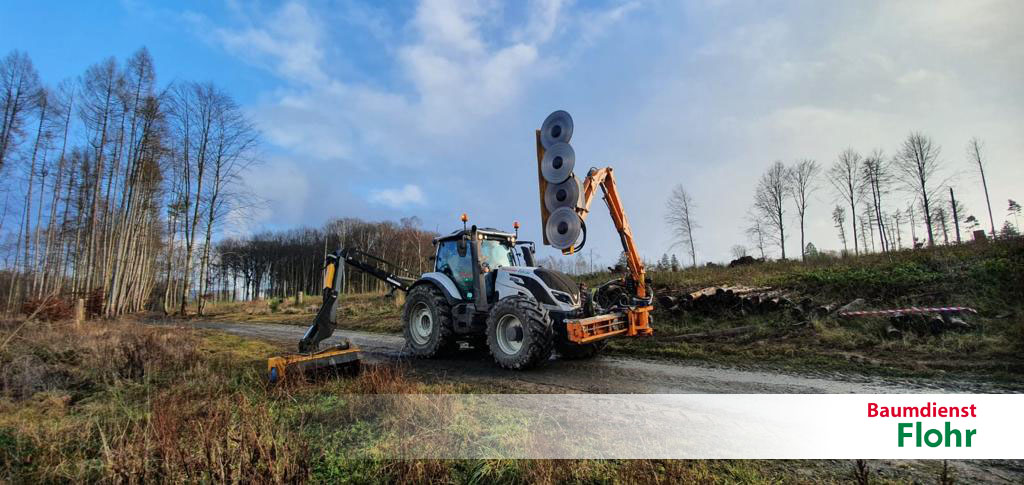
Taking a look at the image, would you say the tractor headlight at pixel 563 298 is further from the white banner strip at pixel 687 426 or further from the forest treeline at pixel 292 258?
the forest treeline at pixel 292 258

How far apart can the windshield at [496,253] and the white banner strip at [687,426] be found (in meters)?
3.29

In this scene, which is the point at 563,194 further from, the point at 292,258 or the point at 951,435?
the point at 292,258

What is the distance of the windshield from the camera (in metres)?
8.38

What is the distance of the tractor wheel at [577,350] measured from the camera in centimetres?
790

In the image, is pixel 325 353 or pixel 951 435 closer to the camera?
pixel 951 435

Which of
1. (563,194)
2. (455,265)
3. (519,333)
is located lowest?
(519,333)

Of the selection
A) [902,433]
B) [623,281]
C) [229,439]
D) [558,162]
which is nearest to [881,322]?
[623,281]

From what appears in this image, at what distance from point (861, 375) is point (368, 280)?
168ft

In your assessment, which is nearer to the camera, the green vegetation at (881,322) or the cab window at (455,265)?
the green vegetation at (881,322)

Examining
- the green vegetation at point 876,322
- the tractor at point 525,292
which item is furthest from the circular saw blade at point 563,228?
the green vegetation at point 876,322

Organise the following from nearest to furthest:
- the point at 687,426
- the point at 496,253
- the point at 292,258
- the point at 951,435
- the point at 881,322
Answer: the point at 951,435 < the point at 687,426 < the point at 496,253 < the point at 881,322 < the point at 292,258

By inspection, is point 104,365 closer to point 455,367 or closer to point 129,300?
point 455,367

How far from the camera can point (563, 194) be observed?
816 cm

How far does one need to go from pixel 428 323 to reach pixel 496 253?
202 centimetres
